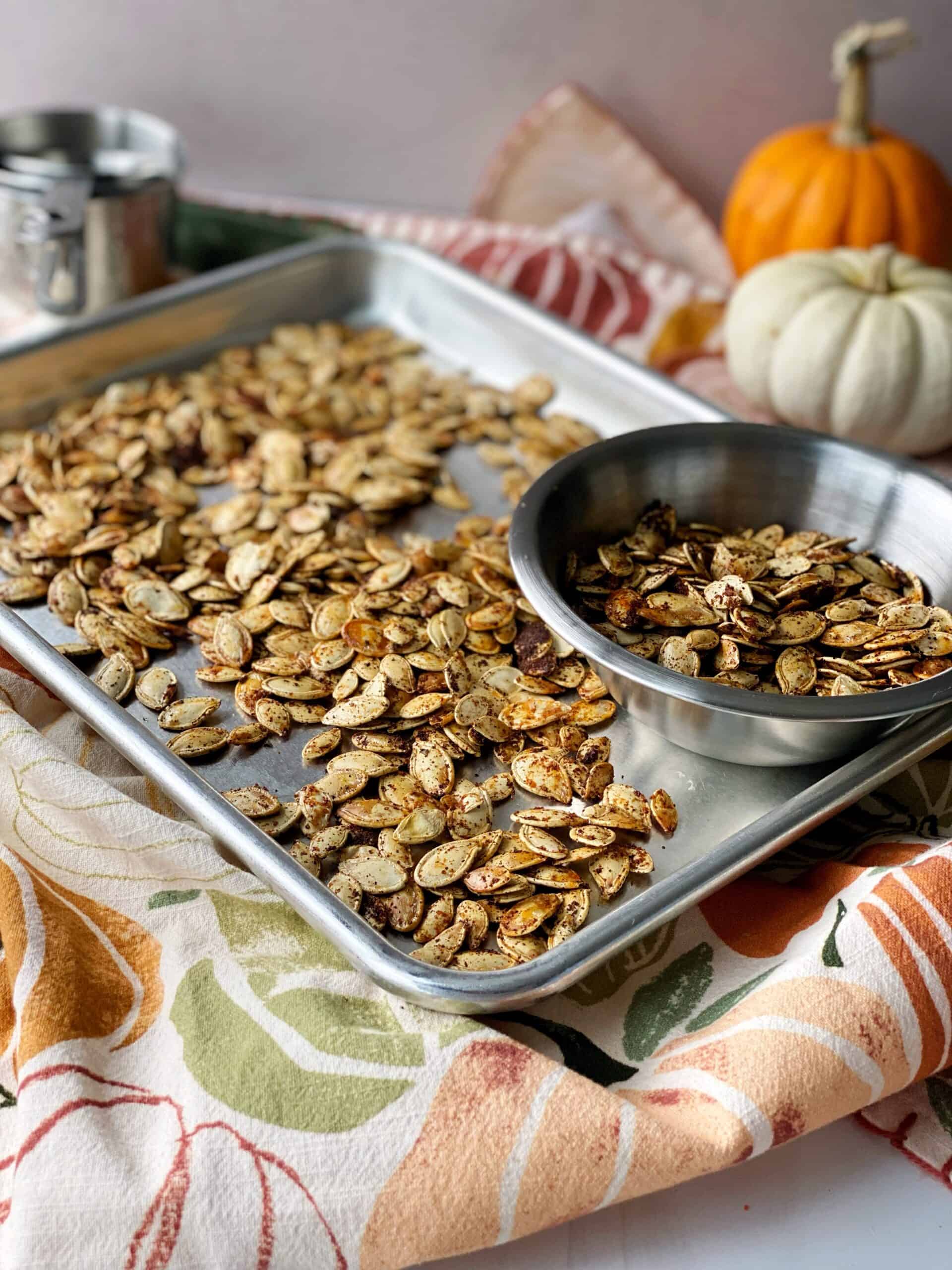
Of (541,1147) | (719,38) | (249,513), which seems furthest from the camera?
(719,38)

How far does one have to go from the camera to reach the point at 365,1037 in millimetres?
569

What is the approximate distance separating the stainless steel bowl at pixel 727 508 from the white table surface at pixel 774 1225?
199mm

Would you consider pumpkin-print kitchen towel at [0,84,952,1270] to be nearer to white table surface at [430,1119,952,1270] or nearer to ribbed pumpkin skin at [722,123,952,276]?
white table surface at [430,1119,952,1270]

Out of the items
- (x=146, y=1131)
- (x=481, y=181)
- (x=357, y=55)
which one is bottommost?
(x=146, y=1131)

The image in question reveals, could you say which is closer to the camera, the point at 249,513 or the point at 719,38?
the point at 249,513

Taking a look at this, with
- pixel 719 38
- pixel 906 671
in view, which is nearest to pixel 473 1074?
pixel 906 671

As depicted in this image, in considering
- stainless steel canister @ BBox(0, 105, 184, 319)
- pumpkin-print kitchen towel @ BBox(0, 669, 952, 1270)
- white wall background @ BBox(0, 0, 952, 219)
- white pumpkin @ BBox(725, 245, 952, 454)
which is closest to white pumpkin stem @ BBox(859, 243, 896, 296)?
white pumpkin @ BBox(725, 245, 952, 454)

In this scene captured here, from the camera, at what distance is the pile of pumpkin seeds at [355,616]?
640mm

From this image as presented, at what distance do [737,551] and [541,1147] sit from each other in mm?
381

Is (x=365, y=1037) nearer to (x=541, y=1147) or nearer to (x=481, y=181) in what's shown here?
(x=541, y=1147)

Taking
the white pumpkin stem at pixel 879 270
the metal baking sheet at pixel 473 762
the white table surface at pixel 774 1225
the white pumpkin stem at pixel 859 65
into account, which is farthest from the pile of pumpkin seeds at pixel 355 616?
the white pumpkin stem at pixel 859 65

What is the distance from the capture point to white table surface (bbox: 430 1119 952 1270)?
546 mm

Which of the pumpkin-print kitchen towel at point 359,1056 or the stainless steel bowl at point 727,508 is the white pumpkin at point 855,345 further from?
the pumpkin-print kitchen towel at point 359,1056

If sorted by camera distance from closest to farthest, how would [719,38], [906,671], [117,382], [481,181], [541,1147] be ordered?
1. [541,1147]
2. [906,671]
3. [117,382]
4. [719,38]
5. [481,181]
